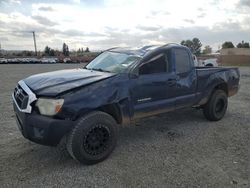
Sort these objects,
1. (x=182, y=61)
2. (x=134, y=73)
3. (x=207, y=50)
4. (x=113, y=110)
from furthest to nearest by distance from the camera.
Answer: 1. (x=207, y=50)
2. (x=182, y=61)
3. (x=134, y=73)
4. (x=113, y=110)

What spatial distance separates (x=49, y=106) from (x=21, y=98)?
0.73 metres

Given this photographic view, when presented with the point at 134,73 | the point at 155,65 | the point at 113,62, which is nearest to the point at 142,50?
the point at 155,65

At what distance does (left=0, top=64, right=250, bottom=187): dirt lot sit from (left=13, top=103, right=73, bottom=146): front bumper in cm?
49

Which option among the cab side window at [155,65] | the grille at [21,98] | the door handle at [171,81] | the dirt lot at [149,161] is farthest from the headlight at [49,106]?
the door handle at [171,81]

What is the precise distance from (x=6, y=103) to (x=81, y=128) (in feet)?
19.5

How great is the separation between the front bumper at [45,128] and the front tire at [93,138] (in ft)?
0.49

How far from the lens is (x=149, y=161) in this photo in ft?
15.0

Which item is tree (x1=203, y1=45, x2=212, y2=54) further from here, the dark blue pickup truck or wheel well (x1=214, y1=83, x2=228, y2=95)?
the dark blue pickup truck

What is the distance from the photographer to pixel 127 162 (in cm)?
453

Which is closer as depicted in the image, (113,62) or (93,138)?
(93,138)

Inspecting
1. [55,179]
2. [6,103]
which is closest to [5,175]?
[55,179]

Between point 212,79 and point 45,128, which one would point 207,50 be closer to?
point 212,79

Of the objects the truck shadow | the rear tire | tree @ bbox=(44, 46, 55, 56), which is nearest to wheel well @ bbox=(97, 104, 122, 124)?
the truck shadow

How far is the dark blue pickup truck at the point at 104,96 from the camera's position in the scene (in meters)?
4.09
